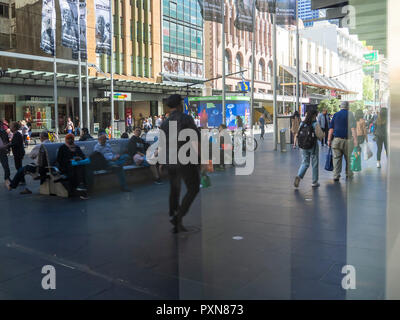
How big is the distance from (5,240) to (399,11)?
511 cm

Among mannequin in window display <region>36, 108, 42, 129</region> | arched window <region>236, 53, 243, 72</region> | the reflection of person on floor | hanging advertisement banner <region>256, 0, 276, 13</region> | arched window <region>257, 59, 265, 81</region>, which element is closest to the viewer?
the reflection of person on floor

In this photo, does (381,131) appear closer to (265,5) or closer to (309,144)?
(309,144)

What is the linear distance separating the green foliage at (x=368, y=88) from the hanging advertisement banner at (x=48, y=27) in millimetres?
63531

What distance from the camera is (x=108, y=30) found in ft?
89.0

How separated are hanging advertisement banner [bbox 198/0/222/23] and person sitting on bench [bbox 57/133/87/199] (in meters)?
11.1

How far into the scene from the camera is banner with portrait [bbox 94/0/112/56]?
26.4 metres

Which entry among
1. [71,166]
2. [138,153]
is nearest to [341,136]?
[138,153]

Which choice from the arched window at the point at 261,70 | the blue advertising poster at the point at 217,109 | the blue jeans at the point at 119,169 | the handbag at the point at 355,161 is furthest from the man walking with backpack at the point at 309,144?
the arched window at the point at 261,70

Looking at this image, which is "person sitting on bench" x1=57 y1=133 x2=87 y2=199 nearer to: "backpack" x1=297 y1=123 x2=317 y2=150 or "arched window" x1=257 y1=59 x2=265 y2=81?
"backpack" x1=297 y1=123 x2=317 y2=150

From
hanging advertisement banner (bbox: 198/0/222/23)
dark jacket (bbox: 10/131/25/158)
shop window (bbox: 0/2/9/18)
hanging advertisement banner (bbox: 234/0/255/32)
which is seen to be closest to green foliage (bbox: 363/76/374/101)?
shop window (bbox: 0/2/9/18)

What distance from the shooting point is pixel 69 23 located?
2473 centimetres

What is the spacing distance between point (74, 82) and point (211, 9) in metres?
19.0
